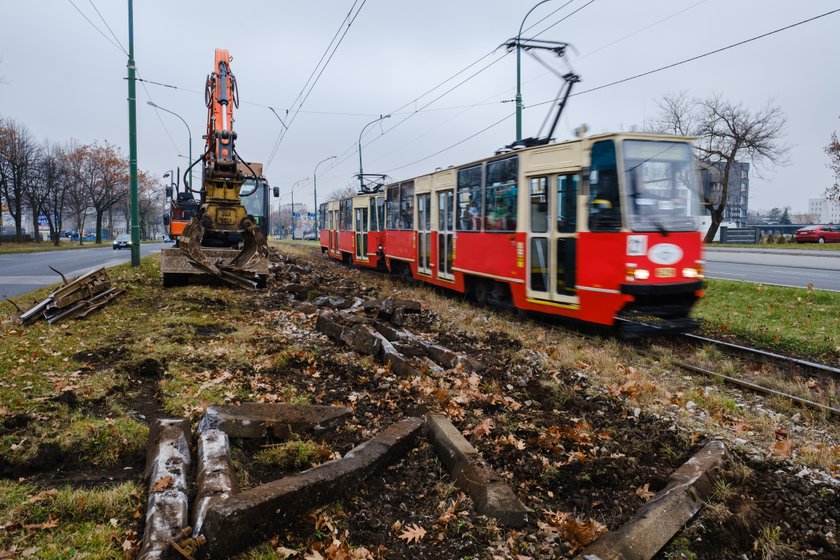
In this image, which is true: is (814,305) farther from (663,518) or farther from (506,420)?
(663,518)

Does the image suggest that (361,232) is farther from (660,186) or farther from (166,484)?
(166,484)

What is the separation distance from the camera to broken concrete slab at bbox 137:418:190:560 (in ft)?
9.62

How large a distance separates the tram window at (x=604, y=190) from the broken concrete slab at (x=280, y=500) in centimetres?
539

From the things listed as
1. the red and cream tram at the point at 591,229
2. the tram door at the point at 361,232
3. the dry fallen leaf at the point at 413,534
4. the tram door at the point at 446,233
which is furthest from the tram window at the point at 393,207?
the dry fallen leaf at the point at 413,534

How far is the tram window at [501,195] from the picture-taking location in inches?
406

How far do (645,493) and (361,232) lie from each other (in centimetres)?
1896

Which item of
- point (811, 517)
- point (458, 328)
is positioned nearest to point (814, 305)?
point (458, 328)

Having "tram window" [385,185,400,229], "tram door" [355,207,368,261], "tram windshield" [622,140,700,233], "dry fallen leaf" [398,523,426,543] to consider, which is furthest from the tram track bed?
"tram door" [355,207,368,261]

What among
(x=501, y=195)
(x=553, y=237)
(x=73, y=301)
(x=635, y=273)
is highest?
(x=501, y=195)

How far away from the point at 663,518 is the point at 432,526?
1.39m

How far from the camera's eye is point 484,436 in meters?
4.79

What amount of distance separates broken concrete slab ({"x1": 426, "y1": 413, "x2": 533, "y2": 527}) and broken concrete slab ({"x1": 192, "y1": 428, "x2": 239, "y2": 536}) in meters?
1.51

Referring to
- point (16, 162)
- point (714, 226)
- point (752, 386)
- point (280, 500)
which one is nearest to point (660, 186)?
point (752, 386)

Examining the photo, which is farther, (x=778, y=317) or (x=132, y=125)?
(x=132, y=125)
